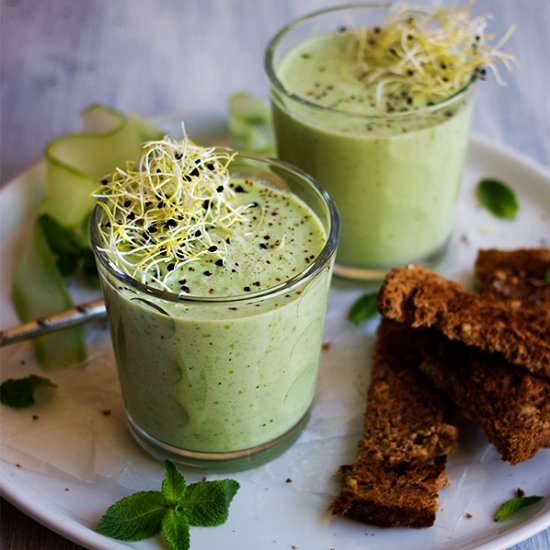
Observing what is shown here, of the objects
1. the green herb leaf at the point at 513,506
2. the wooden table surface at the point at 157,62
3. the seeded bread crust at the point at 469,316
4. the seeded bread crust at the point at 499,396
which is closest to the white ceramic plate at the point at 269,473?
the green herb leaf at the point at 513,506

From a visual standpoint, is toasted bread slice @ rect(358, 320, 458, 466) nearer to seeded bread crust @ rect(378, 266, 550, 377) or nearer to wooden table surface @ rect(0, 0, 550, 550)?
seeded bread crust @ rect(378, 266, 550, 377)

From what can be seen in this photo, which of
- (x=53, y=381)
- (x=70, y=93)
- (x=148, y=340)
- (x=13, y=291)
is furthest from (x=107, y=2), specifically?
(x=148, y=340)

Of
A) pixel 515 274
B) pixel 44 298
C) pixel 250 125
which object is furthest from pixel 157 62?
pixel 515 274

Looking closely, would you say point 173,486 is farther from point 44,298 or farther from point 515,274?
point 515,274

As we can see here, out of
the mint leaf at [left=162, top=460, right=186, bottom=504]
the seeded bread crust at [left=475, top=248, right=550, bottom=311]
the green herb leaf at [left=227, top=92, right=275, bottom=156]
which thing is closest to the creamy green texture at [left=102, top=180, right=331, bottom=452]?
the mint leaf at [left=162, top=460, right=186, bottom=504]

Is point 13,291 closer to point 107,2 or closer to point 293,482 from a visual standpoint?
point 293,482

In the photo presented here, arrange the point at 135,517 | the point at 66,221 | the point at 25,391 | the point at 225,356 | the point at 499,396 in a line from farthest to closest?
the point at 66,221 < the point at 25,391 < the point at 499,396 < the point at 135,517 < the point at 225,356
